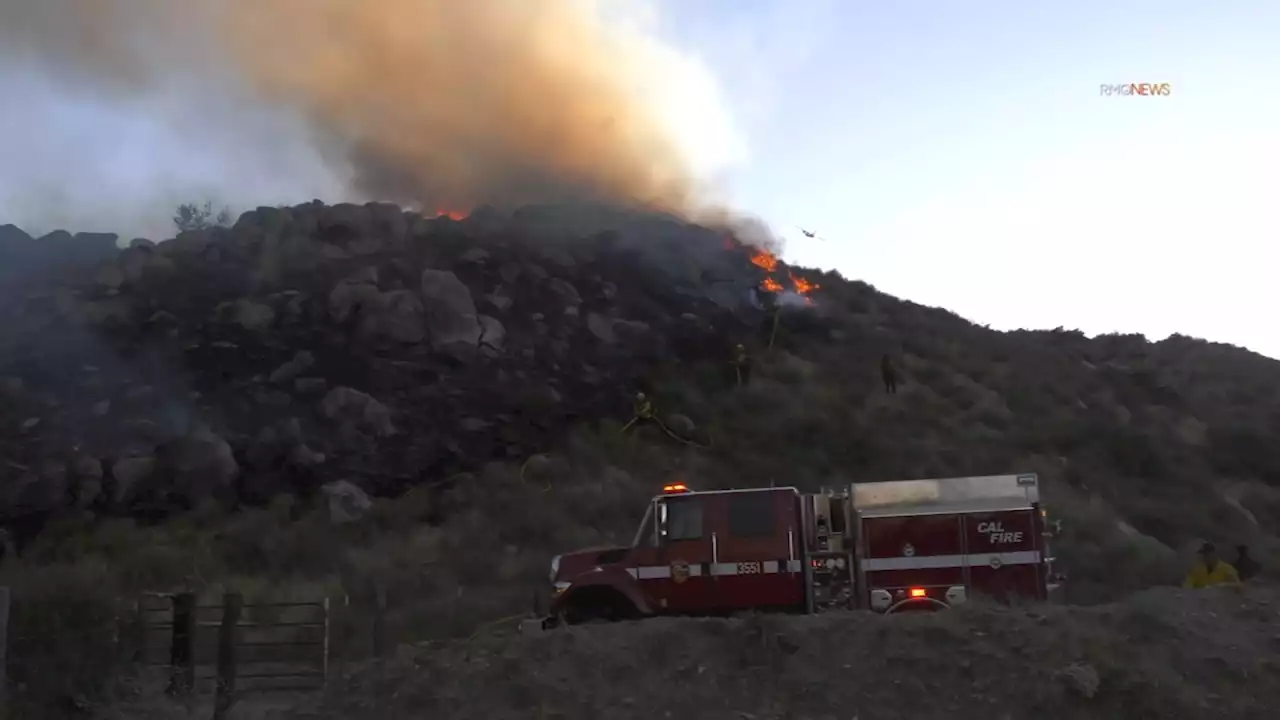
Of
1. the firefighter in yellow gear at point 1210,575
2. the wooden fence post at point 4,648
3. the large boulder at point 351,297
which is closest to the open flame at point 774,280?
the large boulder at point 351,297

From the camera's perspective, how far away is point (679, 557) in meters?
13.5

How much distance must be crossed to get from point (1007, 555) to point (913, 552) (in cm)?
113

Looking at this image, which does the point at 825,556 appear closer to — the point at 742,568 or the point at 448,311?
the point at 742,568

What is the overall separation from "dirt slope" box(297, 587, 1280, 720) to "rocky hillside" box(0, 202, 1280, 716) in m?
→ 3.78

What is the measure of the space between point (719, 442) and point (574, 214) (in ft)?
75.9

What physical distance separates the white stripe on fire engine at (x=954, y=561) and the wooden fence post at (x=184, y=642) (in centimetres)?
799

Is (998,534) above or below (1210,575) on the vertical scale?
above

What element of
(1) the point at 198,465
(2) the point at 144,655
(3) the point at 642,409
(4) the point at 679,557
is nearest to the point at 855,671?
(4) the point at 679,557

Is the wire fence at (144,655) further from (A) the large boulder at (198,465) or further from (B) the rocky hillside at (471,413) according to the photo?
(A) the large boulder at (198,465)

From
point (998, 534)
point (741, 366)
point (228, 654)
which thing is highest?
point (741, 366)

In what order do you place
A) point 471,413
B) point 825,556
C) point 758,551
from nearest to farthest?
point 758,551 → point 825,556 → point 471,413

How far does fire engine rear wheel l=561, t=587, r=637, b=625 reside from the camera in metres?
13.6

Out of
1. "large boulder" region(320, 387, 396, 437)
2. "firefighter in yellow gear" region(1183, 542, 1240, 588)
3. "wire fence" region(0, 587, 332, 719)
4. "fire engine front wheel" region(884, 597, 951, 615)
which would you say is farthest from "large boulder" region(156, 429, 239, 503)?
"firefighter in yellow gear" region(1183, 542, 1240, 588)

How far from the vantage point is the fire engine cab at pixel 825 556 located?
13281 millimetres
